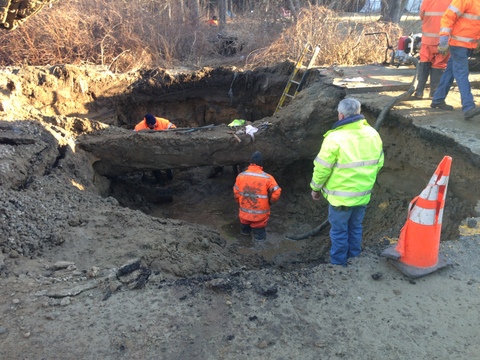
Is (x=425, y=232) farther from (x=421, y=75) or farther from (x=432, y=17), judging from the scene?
(x=432, y=17)

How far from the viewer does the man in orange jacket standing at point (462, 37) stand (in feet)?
18.0

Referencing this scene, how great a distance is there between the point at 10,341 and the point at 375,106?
595 cm

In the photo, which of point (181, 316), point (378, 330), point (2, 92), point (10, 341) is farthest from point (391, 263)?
point (2, 92)

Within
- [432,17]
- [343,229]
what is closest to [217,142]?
[343,229]

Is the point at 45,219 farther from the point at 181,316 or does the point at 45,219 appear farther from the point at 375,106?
the point at 375,106

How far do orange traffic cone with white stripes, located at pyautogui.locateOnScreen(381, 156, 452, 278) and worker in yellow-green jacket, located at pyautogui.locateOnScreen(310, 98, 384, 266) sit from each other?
594 millimetres

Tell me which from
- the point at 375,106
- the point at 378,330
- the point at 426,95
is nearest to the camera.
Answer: the point at 378,330

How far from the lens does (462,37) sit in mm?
5617

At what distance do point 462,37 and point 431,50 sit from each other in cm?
116

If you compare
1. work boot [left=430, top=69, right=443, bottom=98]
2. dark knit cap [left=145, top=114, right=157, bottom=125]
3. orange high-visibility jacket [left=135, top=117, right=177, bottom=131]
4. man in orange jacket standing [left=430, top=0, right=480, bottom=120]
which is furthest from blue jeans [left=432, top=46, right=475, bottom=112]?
dark knit cap [left=145, top=114, right=157, bottom=125]

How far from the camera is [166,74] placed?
33.4 feet

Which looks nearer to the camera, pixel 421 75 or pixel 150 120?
pixel 421 75

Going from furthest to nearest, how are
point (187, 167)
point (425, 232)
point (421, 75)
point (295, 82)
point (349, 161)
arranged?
point (295, 82) → point (187, 167) → point (421, 75) → point (349, 161) → point (425, 232)

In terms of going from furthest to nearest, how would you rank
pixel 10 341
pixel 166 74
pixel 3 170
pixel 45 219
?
pixel 166 74, pixel 3 170, pixel 45 219, pixel 10 341
